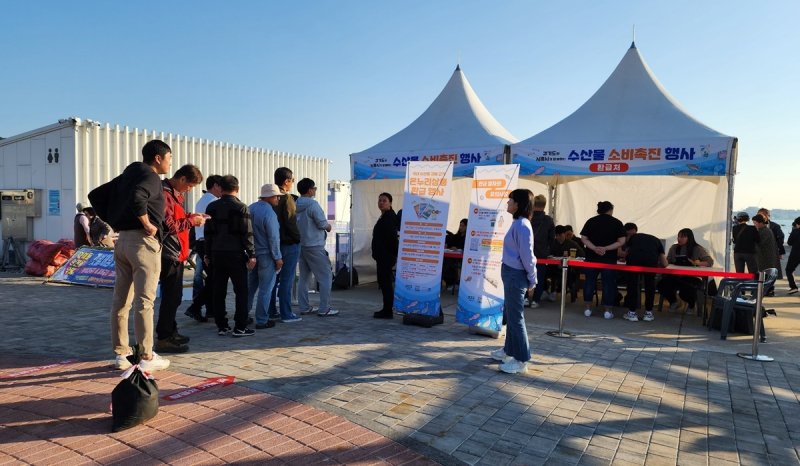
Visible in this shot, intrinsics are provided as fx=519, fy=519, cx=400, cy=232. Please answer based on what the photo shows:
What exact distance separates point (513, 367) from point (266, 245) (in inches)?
123

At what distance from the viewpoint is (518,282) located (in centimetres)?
461

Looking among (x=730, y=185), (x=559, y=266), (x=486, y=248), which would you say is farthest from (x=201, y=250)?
(x=730, y=185)

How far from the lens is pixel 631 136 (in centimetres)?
825

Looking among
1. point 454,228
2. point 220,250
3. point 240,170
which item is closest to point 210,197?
point 220,250

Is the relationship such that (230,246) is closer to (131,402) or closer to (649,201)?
(131,402)

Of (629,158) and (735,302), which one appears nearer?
(735,302)

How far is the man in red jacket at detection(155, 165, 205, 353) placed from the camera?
481 cm

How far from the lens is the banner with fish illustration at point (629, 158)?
7.46m

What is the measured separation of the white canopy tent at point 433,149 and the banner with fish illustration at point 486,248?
8.18ft

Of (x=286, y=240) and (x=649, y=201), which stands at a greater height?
(x=649, y=201)

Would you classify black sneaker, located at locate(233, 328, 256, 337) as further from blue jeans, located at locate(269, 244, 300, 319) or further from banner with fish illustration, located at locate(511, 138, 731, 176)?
banner with fish illustration, located at locate(511, 138, 731, 176)

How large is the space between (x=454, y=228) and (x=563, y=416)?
978 cm

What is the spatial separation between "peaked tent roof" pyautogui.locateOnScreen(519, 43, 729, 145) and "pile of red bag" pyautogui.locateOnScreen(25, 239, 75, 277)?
32.4 feet

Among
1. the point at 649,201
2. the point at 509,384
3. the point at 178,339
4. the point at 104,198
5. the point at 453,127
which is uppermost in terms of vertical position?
the point at 453,127
